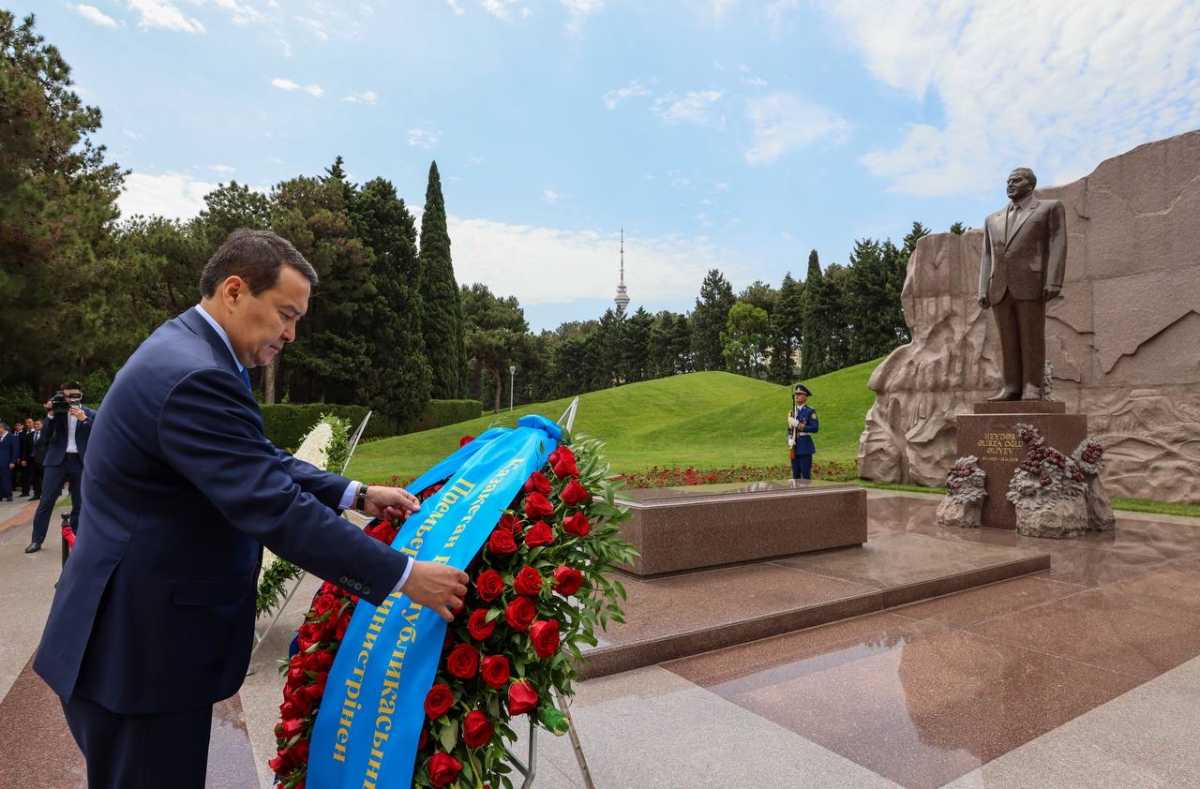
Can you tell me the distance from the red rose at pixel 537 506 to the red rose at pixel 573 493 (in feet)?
0.20

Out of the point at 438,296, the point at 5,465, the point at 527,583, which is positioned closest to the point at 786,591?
the point at 527,583

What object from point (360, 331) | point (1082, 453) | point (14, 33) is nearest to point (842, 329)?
point (360, 331)

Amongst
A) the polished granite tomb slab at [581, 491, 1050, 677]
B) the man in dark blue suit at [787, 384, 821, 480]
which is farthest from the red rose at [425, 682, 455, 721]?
the man in dark blue suit at [787, 384, 821, 480]

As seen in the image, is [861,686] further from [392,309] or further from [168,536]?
[392,309]

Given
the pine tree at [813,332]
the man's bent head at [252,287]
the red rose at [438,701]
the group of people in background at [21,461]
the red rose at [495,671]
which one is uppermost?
the pine tree at [813,332]

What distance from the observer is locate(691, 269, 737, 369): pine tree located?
197ft

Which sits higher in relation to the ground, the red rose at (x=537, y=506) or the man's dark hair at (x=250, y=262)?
the man's dark hair at (x=250, y=262)

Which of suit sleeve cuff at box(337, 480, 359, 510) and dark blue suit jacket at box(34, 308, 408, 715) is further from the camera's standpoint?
suit sleeve cuff at box(337, 480, 359, 510)

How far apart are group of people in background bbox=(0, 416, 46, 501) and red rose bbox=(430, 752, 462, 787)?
16.7 m

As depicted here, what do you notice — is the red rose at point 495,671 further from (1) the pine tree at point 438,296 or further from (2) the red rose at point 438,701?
(1) the pine tree at point 438,296

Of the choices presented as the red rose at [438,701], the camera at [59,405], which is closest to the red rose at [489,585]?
the red rose at [438,701]

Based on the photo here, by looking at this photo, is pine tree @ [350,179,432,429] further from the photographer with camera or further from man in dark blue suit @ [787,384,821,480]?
man in dark blue suit @ [787,384,821,480]

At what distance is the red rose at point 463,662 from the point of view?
1624mm

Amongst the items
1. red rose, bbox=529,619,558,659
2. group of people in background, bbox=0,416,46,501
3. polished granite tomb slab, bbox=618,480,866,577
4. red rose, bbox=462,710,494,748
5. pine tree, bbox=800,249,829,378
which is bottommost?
group of people in background, bbox=0,416,46,501
